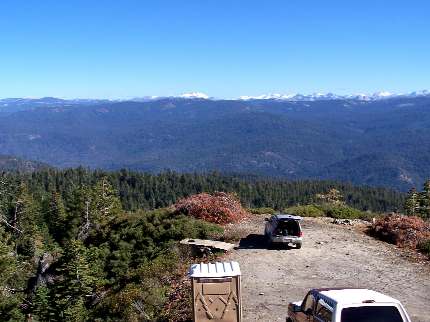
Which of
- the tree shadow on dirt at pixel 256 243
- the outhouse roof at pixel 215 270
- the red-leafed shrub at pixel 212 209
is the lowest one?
the tree shadow on dirt at pixel 256 243

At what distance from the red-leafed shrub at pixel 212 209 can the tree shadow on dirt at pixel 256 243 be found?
431 cm

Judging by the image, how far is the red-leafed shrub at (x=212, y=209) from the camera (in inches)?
1474

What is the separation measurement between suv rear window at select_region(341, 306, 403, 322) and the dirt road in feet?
23.7

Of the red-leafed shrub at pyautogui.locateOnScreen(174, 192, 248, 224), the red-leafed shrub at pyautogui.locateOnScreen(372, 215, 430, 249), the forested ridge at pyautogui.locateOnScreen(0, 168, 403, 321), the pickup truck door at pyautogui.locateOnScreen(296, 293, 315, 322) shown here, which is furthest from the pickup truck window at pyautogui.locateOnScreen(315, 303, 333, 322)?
the red-leafed shrub at pyautogui.locateOnScreen(174, 192, 248, 224)

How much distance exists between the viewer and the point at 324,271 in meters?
25.6

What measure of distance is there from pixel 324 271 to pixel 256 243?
655 cm

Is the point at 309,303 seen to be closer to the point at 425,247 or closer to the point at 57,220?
the point at 425,247

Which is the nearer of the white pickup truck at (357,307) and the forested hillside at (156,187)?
the white pickup truck at (357,307)

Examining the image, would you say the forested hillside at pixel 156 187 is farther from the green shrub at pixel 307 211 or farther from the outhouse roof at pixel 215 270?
the outhouse roof at pixel 215 270

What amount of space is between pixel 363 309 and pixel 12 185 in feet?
413

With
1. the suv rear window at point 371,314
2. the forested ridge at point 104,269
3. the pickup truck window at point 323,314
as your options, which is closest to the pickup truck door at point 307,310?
the pickup truck window at point 323,314

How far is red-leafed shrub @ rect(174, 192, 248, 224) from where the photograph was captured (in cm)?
3744

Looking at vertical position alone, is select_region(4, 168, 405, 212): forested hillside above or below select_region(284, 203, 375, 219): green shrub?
below

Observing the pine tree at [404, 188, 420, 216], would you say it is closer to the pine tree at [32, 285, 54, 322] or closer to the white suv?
the white suv
